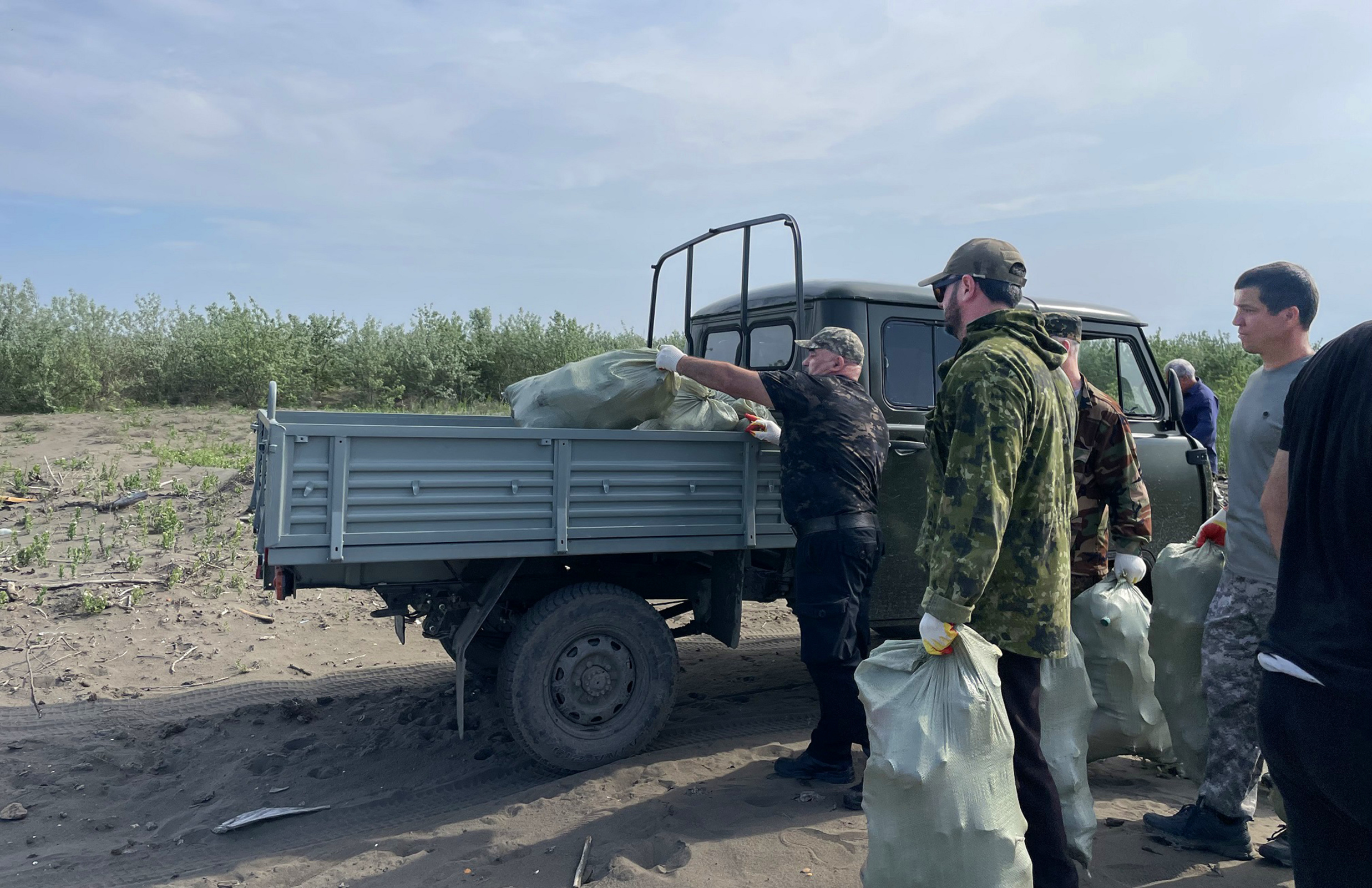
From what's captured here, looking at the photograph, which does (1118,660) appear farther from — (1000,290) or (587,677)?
(587,677)

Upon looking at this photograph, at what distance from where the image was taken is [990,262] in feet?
8.80

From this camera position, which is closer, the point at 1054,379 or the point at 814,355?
the point at 1054,379

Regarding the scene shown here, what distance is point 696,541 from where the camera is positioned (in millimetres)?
4027

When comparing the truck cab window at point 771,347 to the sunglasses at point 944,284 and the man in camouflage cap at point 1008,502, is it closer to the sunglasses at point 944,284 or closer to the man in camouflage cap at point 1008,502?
the sunglasses at point 944,284

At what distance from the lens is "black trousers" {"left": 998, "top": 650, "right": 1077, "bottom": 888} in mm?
2588

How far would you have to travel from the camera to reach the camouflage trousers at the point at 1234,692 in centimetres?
316

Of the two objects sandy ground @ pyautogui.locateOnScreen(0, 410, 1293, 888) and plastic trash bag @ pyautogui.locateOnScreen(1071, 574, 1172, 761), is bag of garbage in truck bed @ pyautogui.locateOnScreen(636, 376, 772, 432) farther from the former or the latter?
plastic trash bag @ pyautogui.locateOnScreen(1071, 574, 1172, 761)

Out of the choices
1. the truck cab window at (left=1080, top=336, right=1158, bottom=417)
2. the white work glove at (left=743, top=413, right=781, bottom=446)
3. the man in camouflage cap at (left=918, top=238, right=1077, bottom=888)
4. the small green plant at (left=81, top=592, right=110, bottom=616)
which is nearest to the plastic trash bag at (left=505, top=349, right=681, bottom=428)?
the white work glove at (left=743, top=413, right=781, bottom=446)

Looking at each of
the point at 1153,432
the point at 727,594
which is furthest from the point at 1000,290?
the point at 1153,432

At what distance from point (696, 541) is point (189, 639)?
386 centimetres

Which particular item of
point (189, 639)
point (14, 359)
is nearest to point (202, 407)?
point (14, 359)

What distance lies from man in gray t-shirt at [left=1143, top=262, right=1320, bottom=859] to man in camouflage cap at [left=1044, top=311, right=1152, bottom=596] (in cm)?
37

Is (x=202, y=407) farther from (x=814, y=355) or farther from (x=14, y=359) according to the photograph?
(x=814, y=355)

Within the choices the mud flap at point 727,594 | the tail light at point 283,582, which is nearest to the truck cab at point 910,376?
the mud flap at point 727,594
